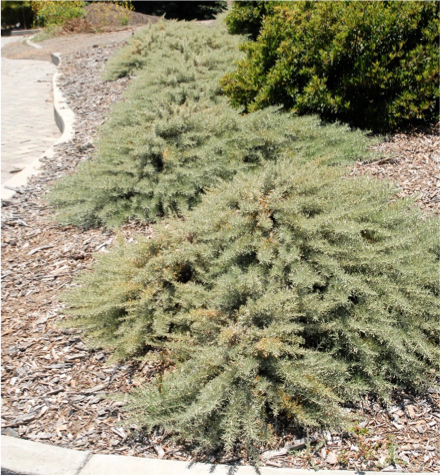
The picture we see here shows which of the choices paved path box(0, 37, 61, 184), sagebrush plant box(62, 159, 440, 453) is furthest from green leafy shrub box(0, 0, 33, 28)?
sagebrush plant box(62, 159, 440, 453)

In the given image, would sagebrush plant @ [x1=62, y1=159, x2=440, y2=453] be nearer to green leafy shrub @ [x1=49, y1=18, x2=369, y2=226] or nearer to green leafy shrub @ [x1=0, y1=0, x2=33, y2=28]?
green leafy shrub @ [x1=49, y1=18, x2=369, y2=226]

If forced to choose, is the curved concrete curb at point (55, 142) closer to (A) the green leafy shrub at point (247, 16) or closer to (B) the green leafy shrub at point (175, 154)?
(B) the green leafy shrub at point (175, 154)

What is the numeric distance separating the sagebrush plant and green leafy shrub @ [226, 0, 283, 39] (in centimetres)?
567

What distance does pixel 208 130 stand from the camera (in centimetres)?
539

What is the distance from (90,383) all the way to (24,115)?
819 centimetres

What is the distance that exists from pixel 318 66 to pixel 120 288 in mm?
3514

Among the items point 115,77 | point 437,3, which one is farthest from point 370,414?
point 115,77

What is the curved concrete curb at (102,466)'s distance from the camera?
2.47 m

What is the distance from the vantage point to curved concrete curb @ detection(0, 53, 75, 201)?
19.2 ft

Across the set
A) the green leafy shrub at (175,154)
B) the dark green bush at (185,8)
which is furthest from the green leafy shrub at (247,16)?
the dark green bush at (185,8)

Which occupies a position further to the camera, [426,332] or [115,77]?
[115,77]

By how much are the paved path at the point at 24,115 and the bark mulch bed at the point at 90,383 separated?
108 inches

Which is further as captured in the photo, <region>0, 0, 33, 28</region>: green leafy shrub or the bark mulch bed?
<region>0, 0, 33, 28</region>: green leafy shrub

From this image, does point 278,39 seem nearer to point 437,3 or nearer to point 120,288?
point 437,3
